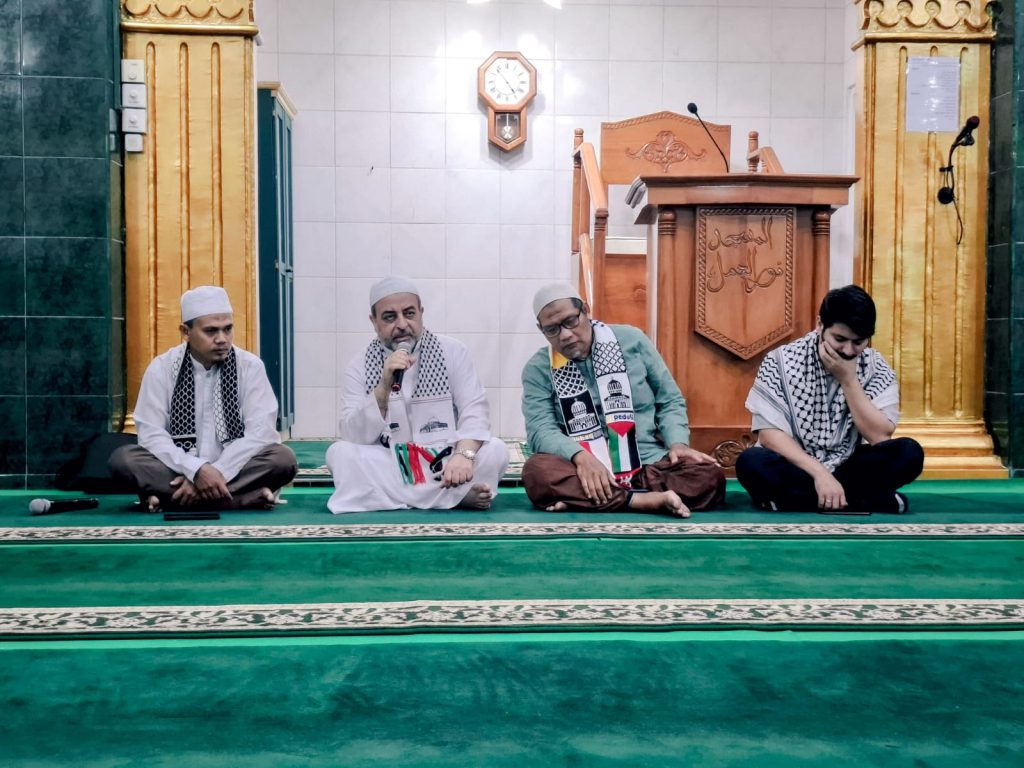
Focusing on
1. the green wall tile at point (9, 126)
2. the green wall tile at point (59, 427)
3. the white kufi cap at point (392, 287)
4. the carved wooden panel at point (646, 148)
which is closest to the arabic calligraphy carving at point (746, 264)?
the white kufi cap at point (392, 287)

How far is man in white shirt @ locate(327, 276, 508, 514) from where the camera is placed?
3.49 m

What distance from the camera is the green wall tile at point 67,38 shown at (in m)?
4.07

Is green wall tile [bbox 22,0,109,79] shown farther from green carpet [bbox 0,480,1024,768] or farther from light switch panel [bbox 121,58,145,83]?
green carpet [bbox 0,480,1024,768]

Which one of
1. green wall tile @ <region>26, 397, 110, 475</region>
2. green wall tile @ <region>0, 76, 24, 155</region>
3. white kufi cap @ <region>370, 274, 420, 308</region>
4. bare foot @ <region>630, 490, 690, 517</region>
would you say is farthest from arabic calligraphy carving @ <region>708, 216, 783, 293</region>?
green wall tile @ <region>0, 76, 24, 155</region>

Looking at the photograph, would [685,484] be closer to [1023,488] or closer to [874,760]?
[1023,488]

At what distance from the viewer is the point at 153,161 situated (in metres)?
4.20

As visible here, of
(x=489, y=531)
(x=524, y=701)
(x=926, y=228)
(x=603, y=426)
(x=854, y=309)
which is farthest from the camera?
(x=926, y=228)

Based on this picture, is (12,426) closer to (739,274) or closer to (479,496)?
(479,496)

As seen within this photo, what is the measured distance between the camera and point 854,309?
10.6 feet

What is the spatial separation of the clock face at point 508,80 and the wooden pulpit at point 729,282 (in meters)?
2.34

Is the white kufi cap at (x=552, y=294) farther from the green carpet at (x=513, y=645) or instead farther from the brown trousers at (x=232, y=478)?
the brown trousers at (x=232, y=478)


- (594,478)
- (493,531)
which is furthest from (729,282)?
(493,531)

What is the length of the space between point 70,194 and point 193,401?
1.17 metres

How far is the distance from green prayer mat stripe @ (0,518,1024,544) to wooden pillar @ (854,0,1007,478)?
4.68ft
